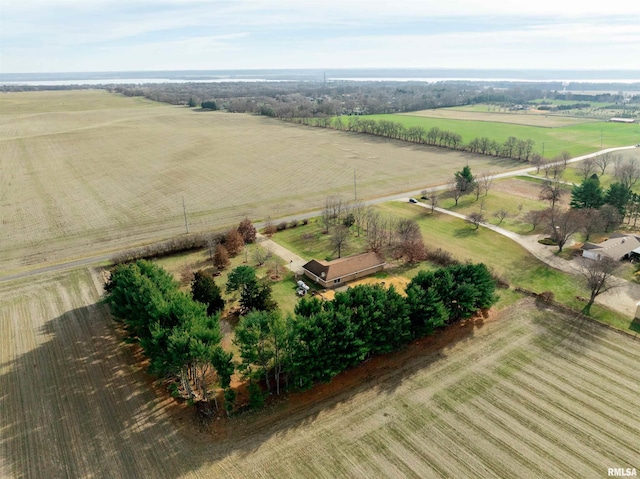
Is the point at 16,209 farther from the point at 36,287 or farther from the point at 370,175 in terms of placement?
the point at 370,175

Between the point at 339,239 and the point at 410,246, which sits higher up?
the point at 339,239

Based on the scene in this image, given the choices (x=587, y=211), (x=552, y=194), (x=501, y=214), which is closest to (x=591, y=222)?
(x=587, y=211)

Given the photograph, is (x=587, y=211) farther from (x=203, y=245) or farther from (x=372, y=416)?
Result: (x=203, y=245)

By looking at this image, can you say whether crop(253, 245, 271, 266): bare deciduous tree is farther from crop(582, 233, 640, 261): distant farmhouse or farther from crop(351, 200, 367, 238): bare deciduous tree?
crop(582, 233, 640, 261): distant farmhouse

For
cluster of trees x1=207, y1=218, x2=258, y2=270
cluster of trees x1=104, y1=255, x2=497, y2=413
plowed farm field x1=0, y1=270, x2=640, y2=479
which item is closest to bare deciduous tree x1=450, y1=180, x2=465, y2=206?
cluster of trees x1=207, y1=218, x2=258, y2=270

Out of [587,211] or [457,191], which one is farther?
[457,191]

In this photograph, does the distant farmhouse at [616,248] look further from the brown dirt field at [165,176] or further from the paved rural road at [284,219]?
the brown dirt field at [165,176]

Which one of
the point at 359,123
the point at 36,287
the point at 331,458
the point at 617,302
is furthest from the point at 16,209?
the point at 359,123
